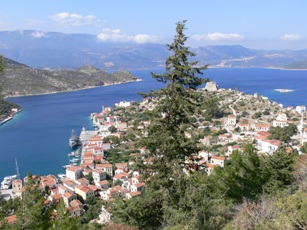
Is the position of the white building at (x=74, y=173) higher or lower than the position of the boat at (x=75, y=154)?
higher

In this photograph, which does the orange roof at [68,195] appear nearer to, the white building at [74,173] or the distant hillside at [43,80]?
the white building at [74,173]

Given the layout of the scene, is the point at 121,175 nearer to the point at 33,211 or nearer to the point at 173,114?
the point at 33,211

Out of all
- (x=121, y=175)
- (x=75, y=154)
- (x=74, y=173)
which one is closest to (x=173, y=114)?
(x=121, y=175)

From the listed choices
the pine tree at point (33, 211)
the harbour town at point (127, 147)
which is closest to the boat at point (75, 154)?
the harbour town at point (127, 147)

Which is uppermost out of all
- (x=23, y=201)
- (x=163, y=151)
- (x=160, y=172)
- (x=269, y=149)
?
(x=163, y=151)

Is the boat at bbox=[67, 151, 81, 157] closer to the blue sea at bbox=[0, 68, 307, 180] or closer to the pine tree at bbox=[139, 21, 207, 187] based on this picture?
the blue sea at bbox=[0, 68, 307, 180]

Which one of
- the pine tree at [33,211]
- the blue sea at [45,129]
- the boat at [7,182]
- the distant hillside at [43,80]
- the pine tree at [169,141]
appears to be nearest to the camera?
the pine tree at [169,141]

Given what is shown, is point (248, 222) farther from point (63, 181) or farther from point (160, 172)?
point (63, 181)

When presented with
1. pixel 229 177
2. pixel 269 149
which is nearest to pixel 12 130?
pixel 269 149
